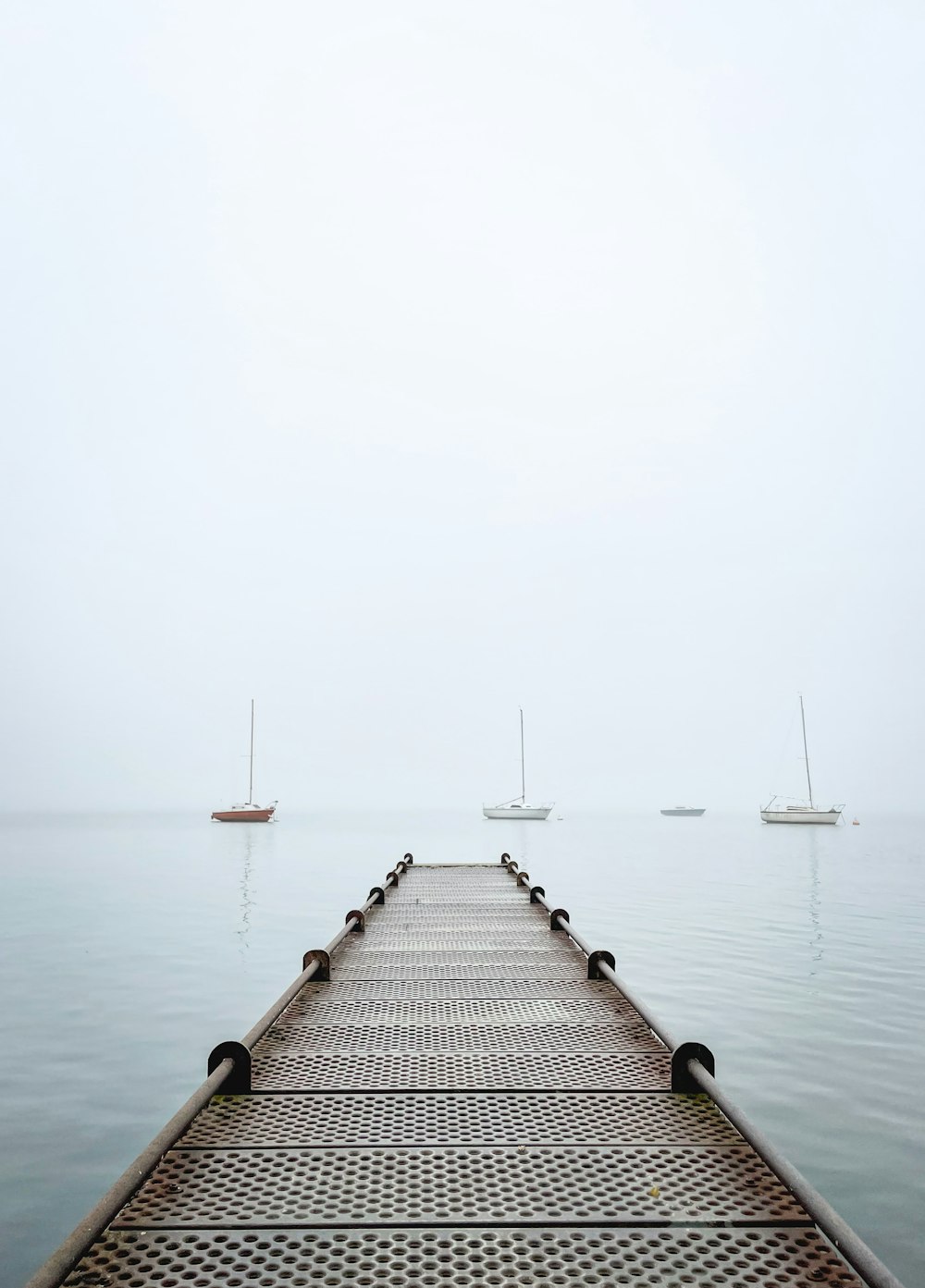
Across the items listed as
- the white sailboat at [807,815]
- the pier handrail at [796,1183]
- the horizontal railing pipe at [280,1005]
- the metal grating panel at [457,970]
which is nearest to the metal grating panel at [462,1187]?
the pier handrail at [796,1183]

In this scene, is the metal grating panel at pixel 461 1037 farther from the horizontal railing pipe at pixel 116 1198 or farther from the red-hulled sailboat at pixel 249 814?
the red-hulled sailboat at pixel 249 814

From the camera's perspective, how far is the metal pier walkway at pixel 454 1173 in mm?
3221

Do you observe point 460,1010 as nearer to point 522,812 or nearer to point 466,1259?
point 466,1259

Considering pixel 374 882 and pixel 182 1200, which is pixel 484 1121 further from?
pixel 374 882

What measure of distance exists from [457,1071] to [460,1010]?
1.71 m

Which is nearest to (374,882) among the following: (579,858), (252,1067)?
(579,858)

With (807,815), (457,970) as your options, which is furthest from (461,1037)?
(807,815)

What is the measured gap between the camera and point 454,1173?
4047 millimetres

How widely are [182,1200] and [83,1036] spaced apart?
9133 mm

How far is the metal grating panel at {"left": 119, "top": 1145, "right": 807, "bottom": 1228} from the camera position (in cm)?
361

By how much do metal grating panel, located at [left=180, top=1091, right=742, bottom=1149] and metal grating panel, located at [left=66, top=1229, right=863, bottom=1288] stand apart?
94 centimetres

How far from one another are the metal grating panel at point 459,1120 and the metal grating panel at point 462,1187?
137mm

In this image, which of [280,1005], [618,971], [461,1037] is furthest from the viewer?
[618,971]

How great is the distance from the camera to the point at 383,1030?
6.50 metres
